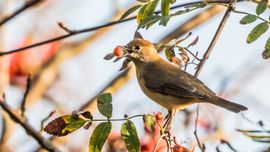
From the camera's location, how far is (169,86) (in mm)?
3967

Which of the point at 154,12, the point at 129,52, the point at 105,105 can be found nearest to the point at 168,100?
the point at 129,52

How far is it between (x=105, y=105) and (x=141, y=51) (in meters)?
1.60

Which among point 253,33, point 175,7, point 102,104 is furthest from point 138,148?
point 175,7

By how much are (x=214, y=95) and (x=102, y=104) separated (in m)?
1.43

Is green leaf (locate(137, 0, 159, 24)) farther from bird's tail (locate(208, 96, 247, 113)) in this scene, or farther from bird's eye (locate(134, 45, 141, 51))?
bird's eye (locate(134, 45, 141, 51))

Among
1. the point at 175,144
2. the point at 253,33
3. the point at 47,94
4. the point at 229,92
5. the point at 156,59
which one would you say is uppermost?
the point at 253,33

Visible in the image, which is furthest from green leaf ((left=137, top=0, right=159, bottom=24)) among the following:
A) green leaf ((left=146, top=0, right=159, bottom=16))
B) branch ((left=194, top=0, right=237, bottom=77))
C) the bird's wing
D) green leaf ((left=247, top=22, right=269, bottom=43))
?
the bird's wing

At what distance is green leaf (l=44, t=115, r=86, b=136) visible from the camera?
8.11 ft

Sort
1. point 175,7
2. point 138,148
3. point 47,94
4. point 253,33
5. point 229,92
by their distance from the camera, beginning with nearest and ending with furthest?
1. point 138,148
2. point 253,33
3. point 175,7
4. point 229,92
5. point 47,94

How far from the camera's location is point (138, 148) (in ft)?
7.77

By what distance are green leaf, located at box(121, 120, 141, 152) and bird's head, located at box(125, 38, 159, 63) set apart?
4.44 feet

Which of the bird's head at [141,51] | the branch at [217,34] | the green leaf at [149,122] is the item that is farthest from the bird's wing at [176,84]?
the green leaf at [149,122]

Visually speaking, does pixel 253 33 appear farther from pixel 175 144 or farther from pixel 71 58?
pixel 71 58

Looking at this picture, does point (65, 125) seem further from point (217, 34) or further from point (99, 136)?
point (217, 34)
